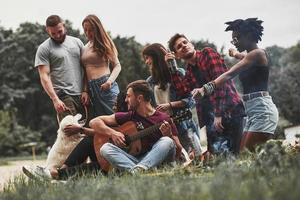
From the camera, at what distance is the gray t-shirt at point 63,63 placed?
24.1ft

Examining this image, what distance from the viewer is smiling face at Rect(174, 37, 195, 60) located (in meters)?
6.64

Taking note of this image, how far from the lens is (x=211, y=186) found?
3420 mm

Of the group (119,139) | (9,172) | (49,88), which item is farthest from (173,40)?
(9,172)

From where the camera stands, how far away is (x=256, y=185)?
3.40 m

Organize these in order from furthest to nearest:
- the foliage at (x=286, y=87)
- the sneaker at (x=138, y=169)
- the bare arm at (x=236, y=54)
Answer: the foliage at (x=286, y=87) < the bare arm at (x=236, y=54) < the sneaker at (x=138, y=169)

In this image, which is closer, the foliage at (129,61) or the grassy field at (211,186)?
the grassy field at (211,186)

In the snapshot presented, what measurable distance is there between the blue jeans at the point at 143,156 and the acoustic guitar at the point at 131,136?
120 mm

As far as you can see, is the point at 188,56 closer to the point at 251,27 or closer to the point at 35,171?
the point at 251,27

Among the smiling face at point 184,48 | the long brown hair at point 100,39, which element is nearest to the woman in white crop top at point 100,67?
the long brown hair at point 100,39

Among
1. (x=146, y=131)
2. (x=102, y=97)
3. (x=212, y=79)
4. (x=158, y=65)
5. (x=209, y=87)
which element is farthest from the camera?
(x=102, y=97)

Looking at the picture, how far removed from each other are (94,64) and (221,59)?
1644 millimetres

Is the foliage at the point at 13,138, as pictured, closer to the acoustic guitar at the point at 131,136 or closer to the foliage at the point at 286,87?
the foliage at the point at 286,87

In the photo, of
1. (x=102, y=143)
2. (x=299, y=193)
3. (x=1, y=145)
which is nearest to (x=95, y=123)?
(x=102, y=143)

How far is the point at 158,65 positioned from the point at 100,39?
2.68ft
